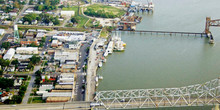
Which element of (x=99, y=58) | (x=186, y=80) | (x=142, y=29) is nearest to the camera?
(x=186, y=80)

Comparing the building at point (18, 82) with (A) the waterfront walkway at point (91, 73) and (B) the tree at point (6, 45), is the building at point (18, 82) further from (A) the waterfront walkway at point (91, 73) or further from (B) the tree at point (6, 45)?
(B) the tree at point (6, 45)


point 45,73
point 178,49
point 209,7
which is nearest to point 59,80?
point 45,73

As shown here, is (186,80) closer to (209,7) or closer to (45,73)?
(45,73)

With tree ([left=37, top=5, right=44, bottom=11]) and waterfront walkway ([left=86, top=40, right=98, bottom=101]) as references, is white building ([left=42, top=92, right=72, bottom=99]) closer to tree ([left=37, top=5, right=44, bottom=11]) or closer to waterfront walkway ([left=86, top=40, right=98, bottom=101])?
waterfront walkway ([left=86, top=40, right=98, bottom=101])

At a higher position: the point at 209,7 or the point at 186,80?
the point at 209,7

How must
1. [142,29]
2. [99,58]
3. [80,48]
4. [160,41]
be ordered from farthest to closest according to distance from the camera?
[142,29] → [160,41] → [80,48] → [99,58]

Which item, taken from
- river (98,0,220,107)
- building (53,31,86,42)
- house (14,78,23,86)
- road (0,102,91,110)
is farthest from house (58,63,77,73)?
building (53,31,86,42)

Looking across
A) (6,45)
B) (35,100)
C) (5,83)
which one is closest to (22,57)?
(6,45)

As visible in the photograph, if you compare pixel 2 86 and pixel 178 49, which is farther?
pixel 178 49

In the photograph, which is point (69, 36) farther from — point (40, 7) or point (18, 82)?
point (40, 7)
